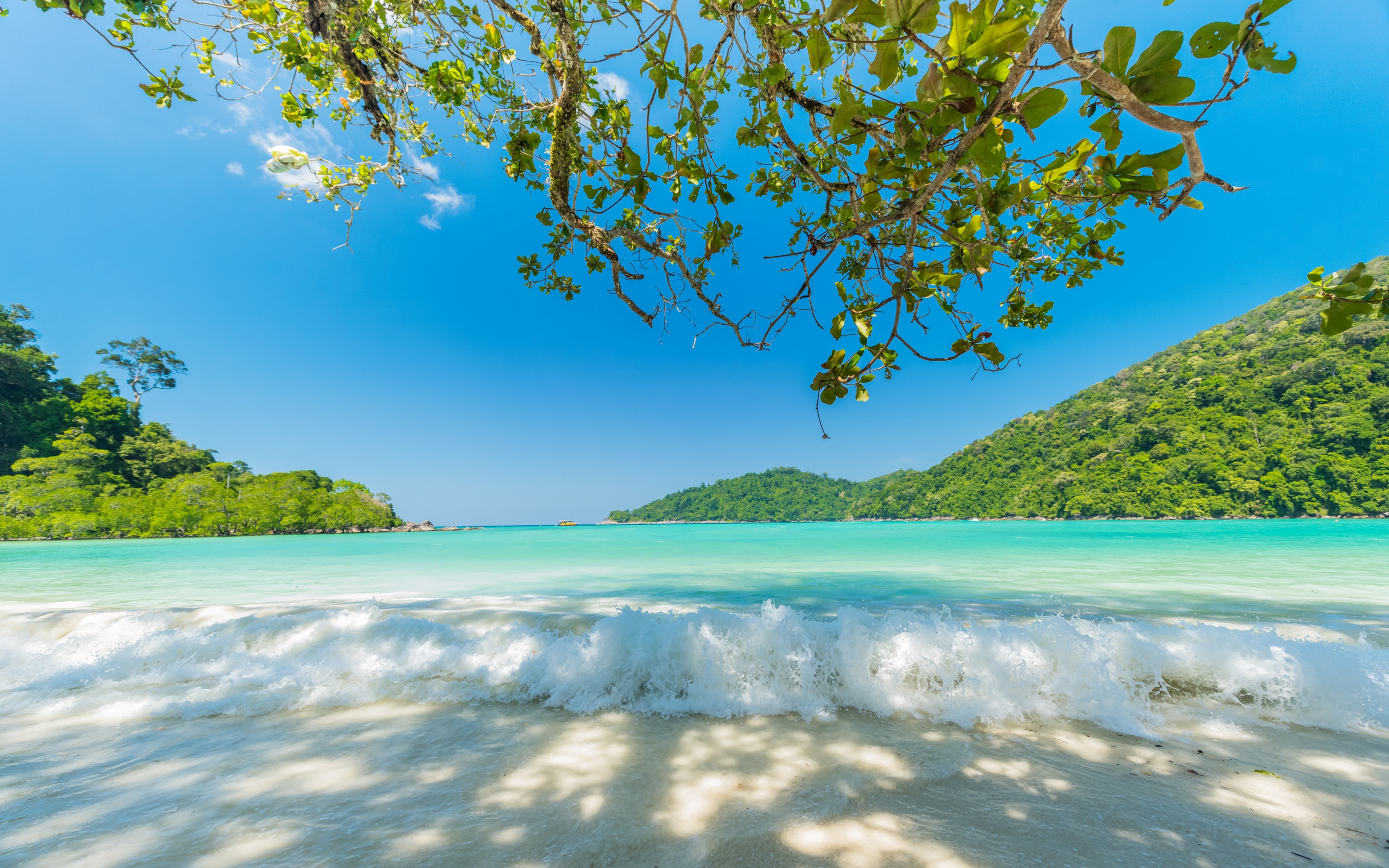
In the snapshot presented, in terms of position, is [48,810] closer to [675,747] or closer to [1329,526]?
[675,747]

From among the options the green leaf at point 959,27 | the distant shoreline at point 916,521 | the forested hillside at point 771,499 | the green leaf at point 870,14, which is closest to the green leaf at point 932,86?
the green leaf at point 959,27

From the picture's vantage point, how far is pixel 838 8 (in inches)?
45.9

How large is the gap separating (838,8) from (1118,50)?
67cm

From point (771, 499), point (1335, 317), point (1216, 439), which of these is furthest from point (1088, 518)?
point (1335, 317)

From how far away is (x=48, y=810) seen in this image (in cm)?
183

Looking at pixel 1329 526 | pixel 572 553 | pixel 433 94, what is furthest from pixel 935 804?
pixel 1329 526

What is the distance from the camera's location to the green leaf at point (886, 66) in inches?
46.8

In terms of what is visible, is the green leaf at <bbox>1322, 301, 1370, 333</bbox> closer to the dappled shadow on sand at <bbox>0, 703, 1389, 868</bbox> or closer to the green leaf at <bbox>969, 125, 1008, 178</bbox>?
the green leaf at <bbox>969, 125, 1008, 178</bbox>

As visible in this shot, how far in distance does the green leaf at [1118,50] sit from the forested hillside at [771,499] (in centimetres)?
8369

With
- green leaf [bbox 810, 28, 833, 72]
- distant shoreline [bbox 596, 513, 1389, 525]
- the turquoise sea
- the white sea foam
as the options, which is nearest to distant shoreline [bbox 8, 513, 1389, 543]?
distant shoreline [bbox 596, 513, 1389, 525]

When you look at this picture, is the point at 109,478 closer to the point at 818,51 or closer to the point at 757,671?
the point at 757,671

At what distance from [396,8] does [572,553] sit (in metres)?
15.6

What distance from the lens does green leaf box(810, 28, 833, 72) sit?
133 cm

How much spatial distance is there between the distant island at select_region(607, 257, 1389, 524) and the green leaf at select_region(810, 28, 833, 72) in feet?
134
